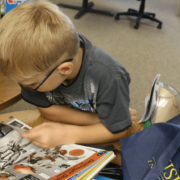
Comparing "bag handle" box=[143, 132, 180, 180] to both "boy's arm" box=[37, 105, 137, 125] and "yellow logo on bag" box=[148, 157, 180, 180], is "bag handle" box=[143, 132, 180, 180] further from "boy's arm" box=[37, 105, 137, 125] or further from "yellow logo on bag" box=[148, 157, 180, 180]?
"boy's arm" box=[37, 105, 137, 125]

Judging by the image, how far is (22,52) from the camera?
1.81 feet

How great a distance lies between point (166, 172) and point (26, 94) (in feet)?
1.84

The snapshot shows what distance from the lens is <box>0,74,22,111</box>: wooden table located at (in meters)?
0.83

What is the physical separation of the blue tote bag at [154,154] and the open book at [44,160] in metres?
0.09

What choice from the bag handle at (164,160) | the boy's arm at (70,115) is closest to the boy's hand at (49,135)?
the boy's arm at (70,115)

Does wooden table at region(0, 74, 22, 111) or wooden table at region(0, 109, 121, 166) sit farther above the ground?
wooden table at region(0, 74, 22, 111)

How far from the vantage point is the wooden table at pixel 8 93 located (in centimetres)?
83

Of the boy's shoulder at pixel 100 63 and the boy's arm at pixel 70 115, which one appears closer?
the boy's shoulder at pixel 100 63

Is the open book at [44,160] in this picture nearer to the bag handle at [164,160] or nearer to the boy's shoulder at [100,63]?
the bag handle at [164,160]

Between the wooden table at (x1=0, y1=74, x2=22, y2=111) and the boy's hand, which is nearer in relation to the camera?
the boy's hand

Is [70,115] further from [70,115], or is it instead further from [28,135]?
[28,135]

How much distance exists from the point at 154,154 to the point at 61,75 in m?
0.36

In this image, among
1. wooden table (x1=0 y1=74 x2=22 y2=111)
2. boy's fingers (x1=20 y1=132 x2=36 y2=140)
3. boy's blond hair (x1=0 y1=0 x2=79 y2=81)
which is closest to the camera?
boy's blond hair (x1=0 y1=0 x2=79 y2=81)

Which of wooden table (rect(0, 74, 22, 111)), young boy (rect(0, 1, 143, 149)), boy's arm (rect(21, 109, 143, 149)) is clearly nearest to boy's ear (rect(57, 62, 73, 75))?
young boy (rect(0, 1, 143, 149))
